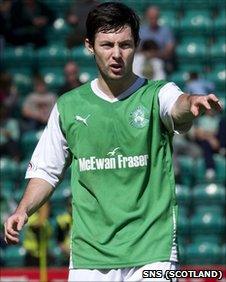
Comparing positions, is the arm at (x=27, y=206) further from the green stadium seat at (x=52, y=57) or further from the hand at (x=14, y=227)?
the green stadium seat at (x=52, y=57)

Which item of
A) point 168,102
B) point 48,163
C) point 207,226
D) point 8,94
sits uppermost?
point 168,102

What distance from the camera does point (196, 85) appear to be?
13.6m

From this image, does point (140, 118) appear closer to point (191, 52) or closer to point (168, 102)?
point (168, 102)

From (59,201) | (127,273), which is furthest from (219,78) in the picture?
(127,273)

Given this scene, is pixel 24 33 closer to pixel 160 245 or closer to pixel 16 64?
pixel 16 64

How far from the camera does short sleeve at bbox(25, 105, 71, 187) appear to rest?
5.20 m

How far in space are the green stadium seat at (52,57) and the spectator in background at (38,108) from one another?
60.0 inches

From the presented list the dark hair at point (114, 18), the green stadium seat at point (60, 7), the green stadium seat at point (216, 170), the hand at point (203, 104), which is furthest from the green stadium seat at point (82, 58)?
the hand at point (203, 104)

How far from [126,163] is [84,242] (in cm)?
43

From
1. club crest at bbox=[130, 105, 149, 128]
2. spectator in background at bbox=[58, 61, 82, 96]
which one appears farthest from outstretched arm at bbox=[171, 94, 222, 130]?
spectator in background at bbox=[58, 61, 82, 96]

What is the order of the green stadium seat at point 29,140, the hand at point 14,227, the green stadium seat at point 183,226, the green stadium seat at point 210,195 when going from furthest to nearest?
the green stadium seat at point 29,140 → the green stadium seat at point 210,195 → the green stadium seat at point 183,226 → the hand at point 14,227

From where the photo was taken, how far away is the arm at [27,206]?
4918 millimetres

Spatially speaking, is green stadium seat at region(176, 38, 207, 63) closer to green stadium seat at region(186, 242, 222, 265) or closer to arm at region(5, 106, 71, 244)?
green stadium seat at region(186, 242, 222, 265)

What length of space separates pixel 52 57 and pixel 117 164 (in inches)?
413
